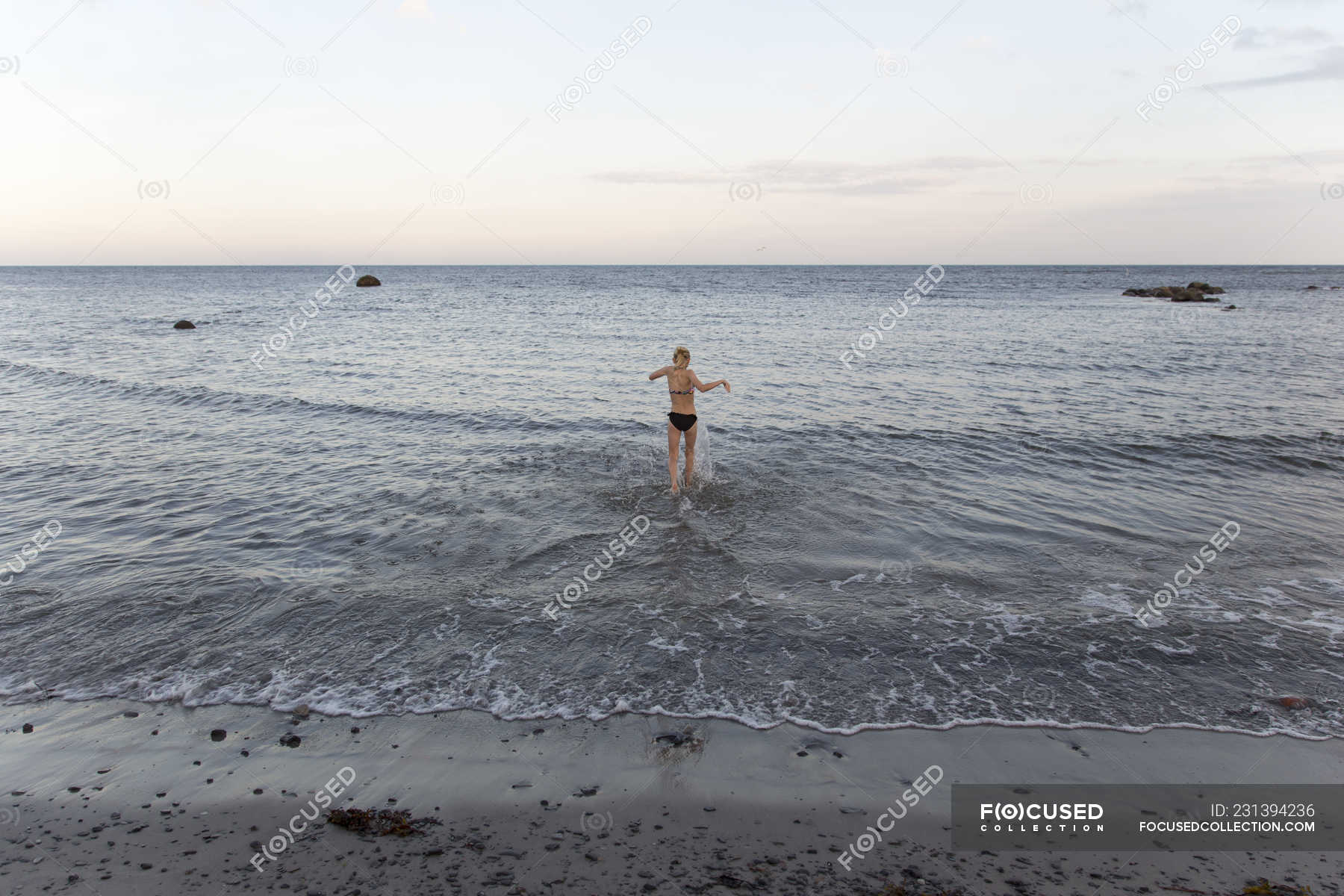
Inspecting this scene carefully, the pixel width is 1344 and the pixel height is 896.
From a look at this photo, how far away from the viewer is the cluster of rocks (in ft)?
195

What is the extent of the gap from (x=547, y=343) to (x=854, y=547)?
2528cm

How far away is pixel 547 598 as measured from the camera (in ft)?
27.5

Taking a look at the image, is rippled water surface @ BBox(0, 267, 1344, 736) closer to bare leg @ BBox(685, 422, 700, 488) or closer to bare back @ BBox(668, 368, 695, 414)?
bare leg @ BBox(685, 422, 700, 488)

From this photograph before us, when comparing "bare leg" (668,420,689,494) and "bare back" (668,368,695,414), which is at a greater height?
"bare back" (668,368,695,414)

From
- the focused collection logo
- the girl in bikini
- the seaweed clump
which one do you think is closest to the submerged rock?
the girl in bikini

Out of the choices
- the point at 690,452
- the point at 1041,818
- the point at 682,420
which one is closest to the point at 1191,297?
the point at 690,452

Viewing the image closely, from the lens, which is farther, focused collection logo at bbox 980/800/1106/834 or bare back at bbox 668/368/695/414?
bare back at bbox 668/368/695/414

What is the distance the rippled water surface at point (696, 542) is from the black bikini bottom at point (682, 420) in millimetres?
1253

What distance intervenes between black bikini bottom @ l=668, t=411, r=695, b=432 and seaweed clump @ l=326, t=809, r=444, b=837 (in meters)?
8.21

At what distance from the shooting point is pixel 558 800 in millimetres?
5016

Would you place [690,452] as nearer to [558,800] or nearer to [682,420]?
[682,420]

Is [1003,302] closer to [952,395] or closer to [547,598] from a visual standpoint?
[952,395]

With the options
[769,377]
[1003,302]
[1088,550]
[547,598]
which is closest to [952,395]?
[769,377]

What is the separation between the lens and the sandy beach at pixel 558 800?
4336 mm
